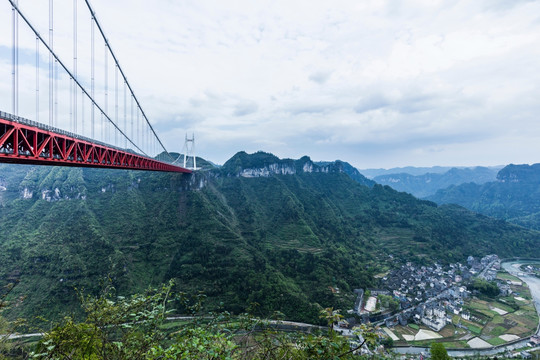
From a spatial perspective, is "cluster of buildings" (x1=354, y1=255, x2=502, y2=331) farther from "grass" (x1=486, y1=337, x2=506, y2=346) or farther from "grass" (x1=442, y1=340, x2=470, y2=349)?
"grass" (x1=486, y1=337, x2=506, y2=346)

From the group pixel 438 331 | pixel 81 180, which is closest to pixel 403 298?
pixel 438 331

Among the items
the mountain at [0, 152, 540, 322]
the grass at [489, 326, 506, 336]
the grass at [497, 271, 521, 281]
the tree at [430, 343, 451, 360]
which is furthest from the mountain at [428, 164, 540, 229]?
the tree at [430, 343, 451, 360]

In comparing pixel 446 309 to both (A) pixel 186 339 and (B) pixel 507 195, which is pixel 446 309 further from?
(B) pixel 507 195

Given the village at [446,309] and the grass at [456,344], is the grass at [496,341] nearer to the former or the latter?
the village at [446,309]

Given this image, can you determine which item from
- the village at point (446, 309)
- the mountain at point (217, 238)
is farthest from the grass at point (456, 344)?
the mountain at point (217, 238)

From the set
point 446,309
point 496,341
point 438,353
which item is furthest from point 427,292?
point 438,353
